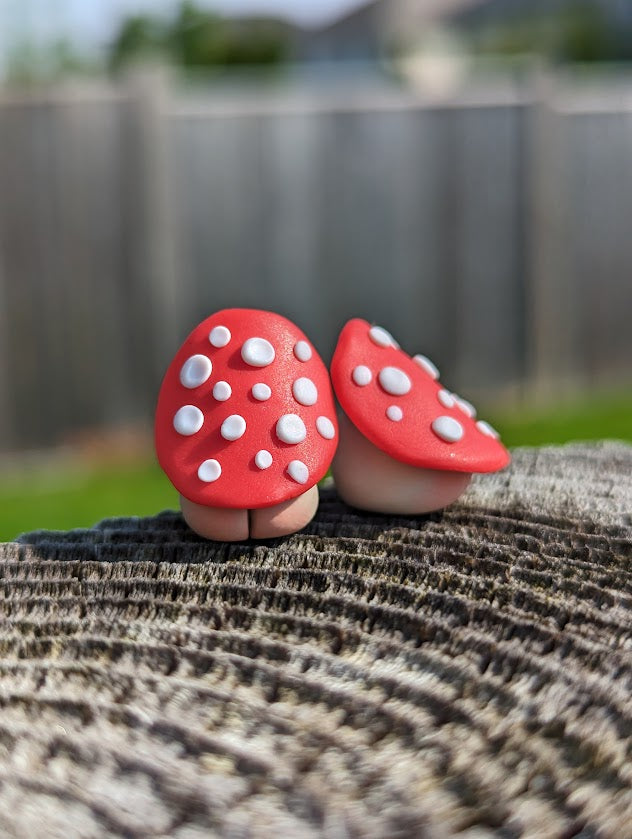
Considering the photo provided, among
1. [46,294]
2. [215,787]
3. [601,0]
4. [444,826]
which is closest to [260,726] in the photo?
[215,787]

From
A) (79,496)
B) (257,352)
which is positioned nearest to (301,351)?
(257,352)

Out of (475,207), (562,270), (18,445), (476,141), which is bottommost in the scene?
(18,445)

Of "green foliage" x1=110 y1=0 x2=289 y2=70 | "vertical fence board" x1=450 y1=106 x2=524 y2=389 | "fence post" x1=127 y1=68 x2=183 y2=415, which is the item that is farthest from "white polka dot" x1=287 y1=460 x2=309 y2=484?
"green foliage" x1=110 y1=0 x2=289 y2=70

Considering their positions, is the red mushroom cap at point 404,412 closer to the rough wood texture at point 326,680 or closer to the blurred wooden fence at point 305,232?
the rough wood texture at point 326,680

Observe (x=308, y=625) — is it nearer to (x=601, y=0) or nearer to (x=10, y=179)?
(x=10, y=179)

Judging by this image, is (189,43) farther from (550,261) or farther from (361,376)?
(361,376)
